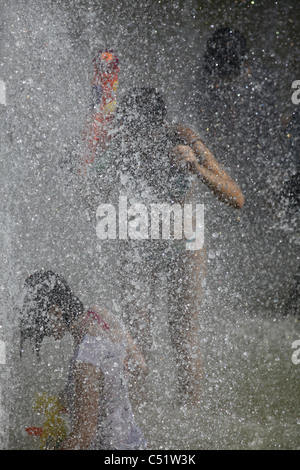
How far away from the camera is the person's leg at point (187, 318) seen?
1.43 metres

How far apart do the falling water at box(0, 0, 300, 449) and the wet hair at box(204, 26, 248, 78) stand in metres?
0.05

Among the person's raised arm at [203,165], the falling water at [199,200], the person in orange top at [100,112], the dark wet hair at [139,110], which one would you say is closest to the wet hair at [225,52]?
the falling water at [199,200]

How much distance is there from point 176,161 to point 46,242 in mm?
988

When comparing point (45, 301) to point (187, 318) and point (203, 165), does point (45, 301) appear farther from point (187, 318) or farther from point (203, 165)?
point (203, 165)

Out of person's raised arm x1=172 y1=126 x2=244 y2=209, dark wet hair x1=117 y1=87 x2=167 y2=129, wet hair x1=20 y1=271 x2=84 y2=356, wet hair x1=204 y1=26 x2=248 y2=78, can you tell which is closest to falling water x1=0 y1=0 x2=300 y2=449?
wet hair x1=204 y1=26 x2=248 y2=78

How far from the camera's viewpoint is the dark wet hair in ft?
5.68

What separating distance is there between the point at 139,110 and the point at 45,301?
0.87m

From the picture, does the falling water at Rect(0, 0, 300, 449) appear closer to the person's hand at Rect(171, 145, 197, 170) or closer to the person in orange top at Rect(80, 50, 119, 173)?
the person in orange top at Rect(80, 50, 119, 173)

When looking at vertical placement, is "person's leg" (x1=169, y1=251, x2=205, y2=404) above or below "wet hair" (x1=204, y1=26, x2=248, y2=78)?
below

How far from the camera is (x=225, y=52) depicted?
2781 mm

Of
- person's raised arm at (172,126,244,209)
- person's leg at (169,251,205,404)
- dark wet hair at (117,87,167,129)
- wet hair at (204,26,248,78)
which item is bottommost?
person's leg at (169,251,205,404)

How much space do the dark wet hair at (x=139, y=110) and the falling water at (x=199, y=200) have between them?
0.39m

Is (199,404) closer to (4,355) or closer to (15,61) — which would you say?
(4,355)

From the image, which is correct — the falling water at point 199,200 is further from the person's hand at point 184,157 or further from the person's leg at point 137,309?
the person's hand at point 184,157
